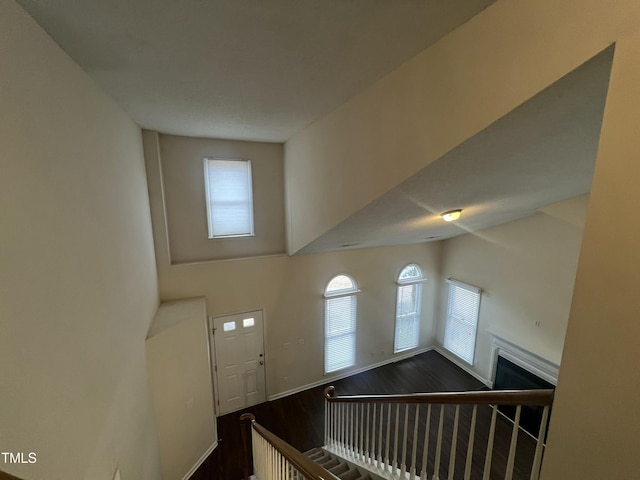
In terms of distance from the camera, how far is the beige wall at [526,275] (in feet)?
14.3

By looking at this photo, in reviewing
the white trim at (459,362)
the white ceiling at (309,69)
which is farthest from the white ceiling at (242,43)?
the white trim at (459,362)

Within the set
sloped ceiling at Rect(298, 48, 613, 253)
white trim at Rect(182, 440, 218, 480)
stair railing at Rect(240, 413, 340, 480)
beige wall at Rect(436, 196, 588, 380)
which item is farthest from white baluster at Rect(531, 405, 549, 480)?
white trim at Rect(182, 440, 218, 480)

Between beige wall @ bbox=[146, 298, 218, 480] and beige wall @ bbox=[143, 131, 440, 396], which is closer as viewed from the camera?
beige wall @ bbox=[146, 298, 218, 480]

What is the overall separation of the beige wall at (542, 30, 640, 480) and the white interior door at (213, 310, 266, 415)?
15.0 ft

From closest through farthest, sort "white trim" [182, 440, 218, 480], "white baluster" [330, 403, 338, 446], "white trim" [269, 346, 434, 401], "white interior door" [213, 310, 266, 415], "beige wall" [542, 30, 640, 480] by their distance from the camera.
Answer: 1. "beige wall" [542, 30, 640, 480]
2. "white baluster" [330, 403, 338, 446]
3. "white trim" [182, 440, 218, 480]
4. "white interior door" [213, 310, 266, 415]
5. "white trim" [269, 346, 434, 401]

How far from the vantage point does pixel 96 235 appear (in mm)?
2041

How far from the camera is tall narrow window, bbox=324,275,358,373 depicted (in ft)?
18.5

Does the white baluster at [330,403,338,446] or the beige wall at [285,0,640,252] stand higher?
the beige wall at [285,0,640,252]

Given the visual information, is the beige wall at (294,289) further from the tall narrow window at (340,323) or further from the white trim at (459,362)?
the white trim at (459,362)

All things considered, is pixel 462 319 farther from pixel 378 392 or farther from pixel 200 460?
pixel 200 460

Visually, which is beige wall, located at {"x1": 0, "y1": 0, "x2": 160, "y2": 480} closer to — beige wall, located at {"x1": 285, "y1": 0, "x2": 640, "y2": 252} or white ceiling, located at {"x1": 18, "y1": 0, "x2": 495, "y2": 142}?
white ceiling, located at {"x1": 18, "y1": 0, "x2": 495, "y2": 142}

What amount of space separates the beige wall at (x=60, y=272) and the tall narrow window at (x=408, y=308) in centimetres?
523

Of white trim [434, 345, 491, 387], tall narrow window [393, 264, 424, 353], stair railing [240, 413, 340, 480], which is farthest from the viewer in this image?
tall narrow window [393, 264, 424, 353]

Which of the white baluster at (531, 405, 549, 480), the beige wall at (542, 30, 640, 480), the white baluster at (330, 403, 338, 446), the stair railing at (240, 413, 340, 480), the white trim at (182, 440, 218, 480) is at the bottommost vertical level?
the white trim at (182, 440, 218, 480)
